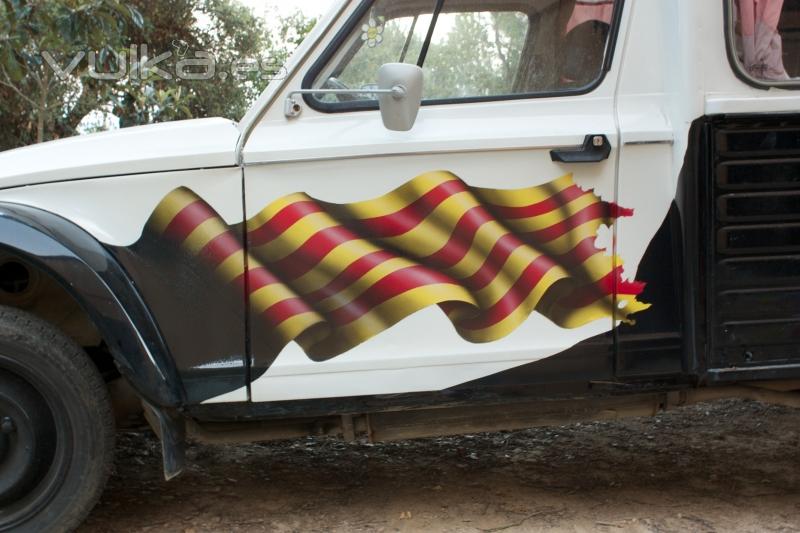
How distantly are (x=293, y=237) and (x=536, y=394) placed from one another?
3.25ft

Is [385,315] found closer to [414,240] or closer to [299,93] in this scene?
[414,240]

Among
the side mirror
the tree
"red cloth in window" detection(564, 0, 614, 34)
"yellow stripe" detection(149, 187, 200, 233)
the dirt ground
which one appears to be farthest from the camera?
the tree

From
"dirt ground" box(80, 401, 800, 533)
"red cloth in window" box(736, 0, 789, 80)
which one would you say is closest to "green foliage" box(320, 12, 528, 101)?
"red cloth in window" box(736, 0, 789, 80)

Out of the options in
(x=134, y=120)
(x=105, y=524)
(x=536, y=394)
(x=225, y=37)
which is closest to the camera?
(x=536, y=394)

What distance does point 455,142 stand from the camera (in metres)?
2.88

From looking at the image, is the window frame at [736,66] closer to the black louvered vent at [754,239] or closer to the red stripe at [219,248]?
the black louvered vent at [754,239]

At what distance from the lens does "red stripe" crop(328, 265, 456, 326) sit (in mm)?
2896

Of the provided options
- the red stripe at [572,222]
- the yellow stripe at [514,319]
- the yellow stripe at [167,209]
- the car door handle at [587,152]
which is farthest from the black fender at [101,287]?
the car door handle at [587,152]

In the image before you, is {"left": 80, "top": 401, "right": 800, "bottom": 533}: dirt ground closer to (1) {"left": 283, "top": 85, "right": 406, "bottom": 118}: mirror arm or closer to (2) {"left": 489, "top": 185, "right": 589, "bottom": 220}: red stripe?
(2) {"left": 489, "top": 185, "right": 589, "bottom": 220}: red stripe

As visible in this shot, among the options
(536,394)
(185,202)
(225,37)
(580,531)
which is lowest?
(580,531)

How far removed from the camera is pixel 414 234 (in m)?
2.89

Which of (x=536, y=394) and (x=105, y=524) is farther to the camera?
(x=105, y=524)

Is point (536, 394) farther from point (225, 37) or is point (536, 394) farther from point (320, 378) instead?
point (225, 37)

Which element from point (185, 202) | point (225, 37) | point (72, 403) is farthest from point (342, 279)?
point (225, 37)
